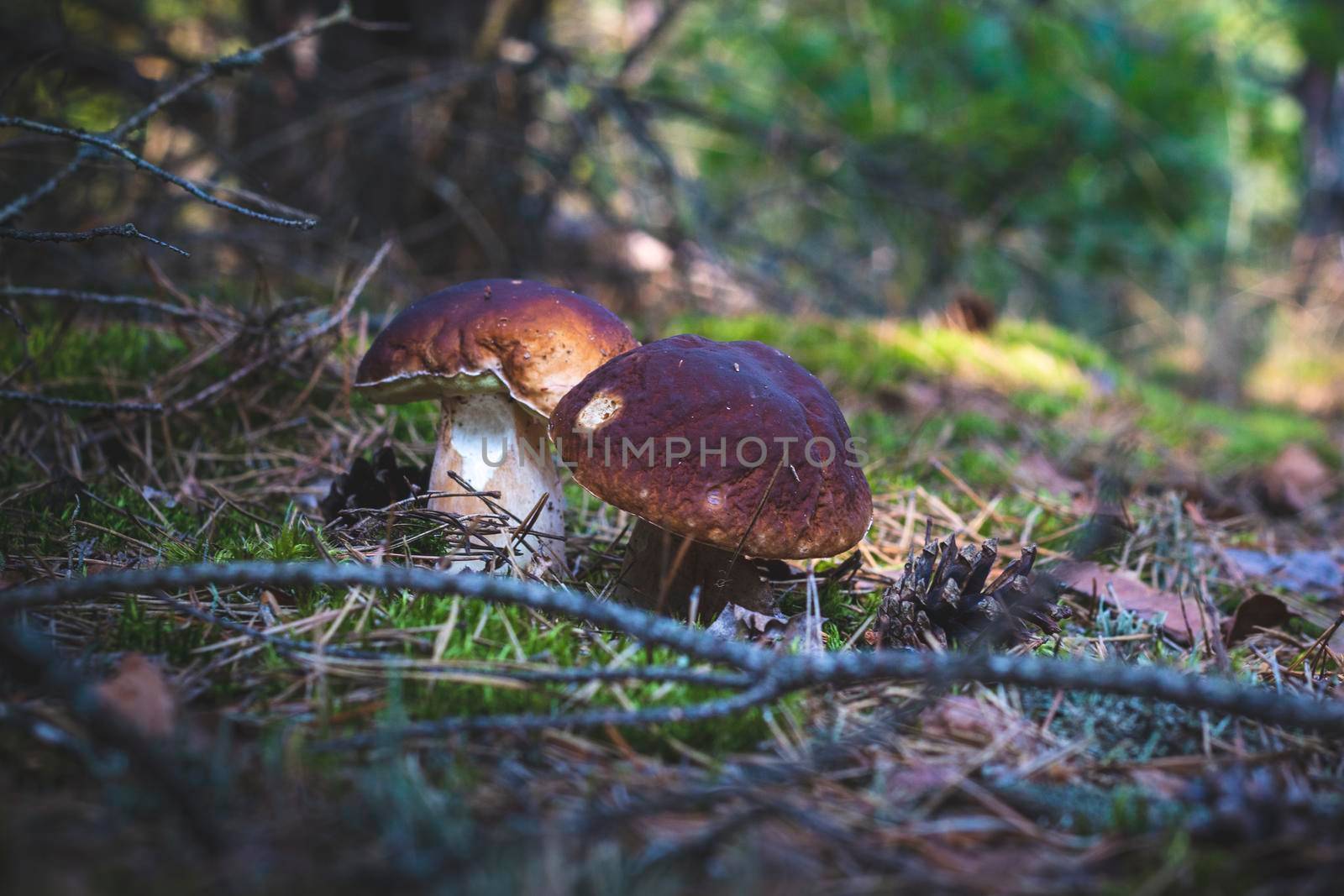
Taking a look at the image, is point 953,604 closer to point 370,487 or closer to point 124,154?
point 370,487

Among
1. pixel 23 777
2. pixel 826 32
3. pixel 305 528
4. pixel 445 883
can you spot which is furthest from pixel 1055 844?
pixel 826 32

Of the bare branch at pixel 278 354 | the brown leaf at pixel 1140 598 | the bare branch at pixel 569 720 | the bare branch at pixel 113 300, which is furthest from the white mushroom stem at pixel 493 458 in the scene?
the brown leaf at pixel 1140 598

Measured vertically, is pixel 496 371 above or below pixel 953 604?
above

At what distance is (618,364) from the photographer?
1.83 meters

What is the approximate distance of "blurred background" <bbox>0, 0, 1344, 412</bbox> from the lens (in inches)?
171

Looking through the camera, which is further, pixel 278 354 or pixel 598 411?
pixel 278 354

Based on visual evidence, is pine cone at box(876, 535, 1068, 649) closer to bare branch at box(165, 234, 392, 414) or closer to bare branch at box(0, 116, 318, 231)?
bare branch at box(0, 116, 318, 231)

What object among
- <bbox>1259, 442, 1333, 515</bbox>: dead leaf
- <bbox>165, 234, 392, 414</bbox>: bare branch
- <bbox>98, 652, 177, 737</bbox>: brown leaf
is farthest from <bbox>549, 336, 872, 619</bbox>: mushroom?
<bbox>1259, 442, 1333, 515</bbox>: dead leaf

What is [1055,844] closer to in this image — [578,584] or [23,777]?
[578,584]

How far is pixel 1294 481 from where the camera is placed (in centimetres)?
431

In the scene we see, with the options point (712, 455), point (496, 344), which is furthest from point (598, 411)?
point (496, 344)

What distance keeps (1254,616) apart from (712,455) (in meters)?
1.68

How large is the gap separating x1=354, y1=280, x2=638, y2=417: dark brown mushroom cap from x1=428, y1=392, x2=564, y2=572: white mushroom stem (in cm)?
16

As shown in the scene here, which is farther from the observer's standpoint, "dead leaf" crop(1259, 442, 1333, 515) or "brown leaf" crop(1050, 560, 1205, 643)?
"dead leaf" crop(1259, 442, 1333, 515)
